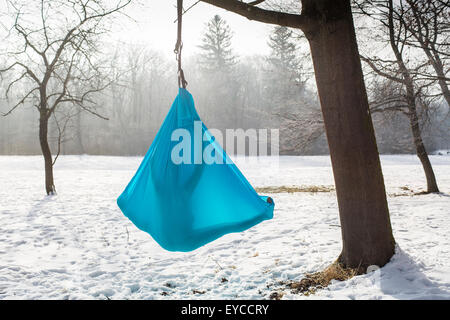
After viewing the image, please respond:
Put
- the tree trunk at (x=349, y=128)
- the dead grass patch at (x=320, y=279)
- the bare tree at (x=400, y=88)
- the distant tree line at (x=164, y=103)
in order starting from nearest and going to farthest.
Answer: the tree trunk at (x=349, y=128)
the dead grass patch at (x=320, y=279)
the bare tree at (x=400, y=88)
the distant tree line at (x=164, y=103)

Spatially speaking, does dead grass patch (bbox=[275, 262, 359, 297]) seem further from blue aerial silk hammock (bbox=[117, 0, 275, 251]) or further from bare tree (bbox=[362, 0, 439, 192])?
bare tree (bbox=[362, 0, 439, 192])

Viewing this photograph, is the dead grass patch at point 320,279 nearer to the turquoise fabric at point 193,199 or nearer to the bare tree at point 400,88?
the turquoise fabric at point 193,199

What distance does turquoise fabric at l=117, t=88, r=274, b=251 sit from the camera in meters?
2.20

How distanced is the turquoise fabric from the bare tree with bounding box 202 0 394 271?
0.94 meters

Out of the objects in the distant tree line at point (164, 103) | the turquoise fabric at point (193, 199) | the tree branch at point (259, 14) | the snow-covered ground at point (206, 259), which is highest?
the distant tree line at point (164, 103)

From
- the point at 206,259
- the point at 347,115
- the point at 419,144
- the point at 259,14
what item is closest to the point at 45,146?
the point at 206,259

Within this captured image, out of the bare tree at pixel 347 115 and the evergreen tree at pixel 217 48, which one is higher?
the evergreen tree at pixel 217 48

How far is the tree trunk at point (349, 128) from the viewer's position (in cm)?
273

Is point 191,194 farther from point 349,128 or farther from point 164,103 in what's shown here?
point 164,103

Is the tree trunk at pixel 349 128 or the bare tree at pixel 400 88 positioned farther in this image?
the bare tree at pixel 400 88

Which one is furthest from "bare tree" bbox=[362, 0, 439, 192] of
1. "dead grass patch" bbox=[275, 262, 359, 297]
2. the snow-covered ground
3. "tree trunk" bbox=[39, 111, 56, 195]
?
"tree trunk" bbox=[39, 111, 56, 195]

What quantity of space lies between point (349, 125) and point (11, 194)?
409 inches

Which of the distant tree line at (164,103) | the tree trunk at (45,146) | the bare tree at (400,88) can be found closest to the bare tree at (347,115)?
the bare tree at (400,88)
